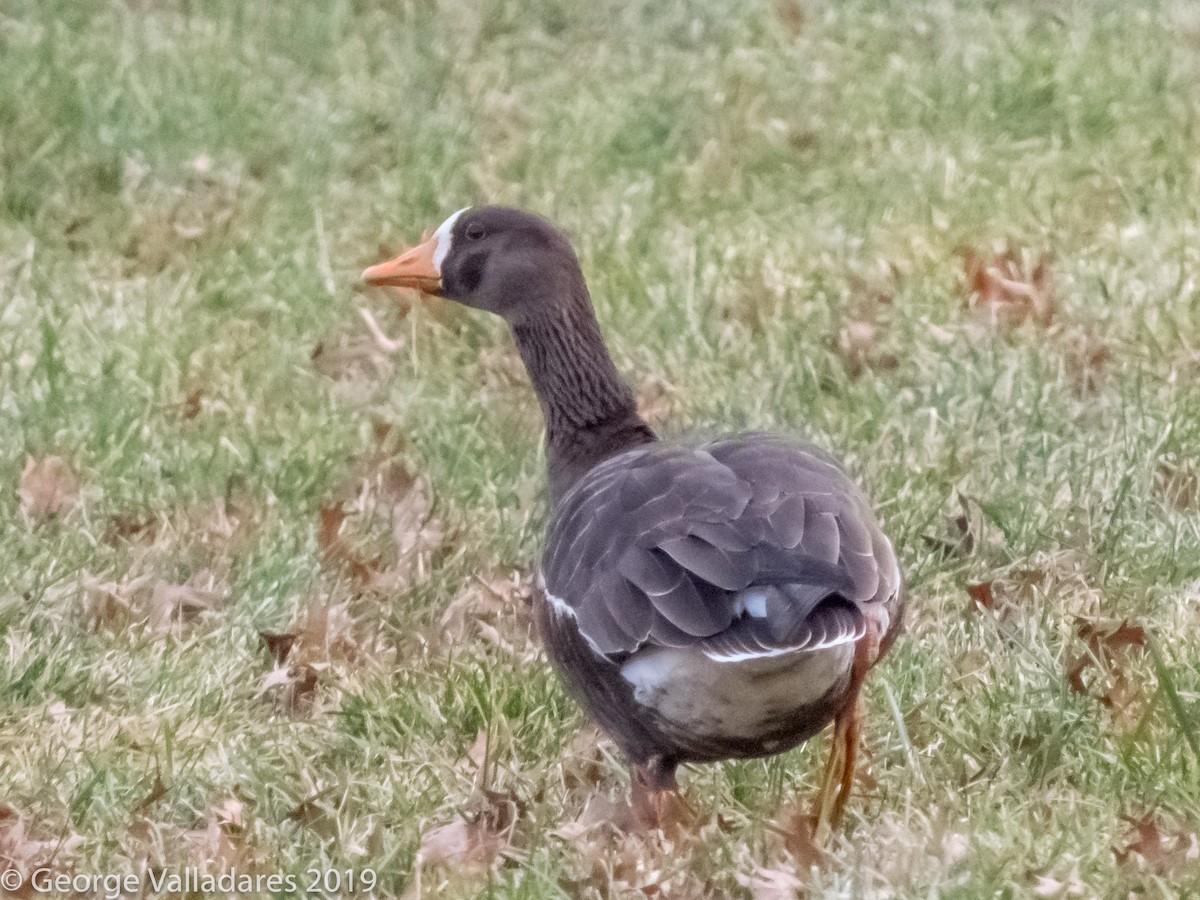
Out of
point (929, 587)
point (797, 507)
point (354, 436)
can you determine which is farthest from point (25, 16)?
point (797, 507)

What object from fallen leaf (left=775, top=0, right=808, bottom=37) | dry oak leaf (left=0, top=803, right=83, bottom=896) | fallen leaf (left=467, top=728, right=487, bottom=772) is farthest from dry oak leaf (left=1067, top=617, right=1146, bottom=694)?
fallen leaf (left=775, top=0, right=808, bottom=37)

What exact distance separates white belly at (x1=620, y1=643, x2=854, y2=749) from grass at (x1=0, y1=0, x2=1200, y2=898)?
0.81ft

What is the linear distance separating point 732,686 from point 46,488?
2.57 meters

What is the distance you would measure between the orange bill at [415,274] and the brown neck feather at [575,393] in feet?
1.00

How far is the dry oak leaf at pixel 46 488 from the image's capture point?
5230 mm

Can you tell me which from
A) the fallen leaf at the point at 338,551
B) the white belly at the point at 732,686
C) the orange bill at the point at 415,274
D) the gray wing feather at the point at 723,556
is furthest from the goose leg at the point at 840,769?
the orange bill at the point at 415,274

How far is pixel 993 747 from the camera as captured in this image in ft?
12.8

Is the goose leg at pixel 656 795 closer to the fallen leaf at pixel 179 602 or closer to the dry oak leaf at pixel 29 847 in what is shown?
the dry oak leaf at pixel 29 847

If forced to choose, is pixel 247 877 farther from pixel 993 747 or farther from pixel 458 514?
pixel 458 514

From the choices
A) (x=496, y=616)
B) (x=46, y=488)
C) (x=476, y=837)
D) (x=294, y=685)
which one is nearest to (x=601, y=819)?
(x=476, y=837)

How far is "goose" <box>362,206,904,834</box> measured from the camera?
3.34 m

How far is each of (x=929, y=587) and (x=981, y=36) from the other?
4.03m

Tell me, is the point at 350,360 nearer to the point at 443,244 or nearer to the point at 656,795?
the point at 443,244

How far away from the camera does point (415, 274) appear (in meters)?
4.96
